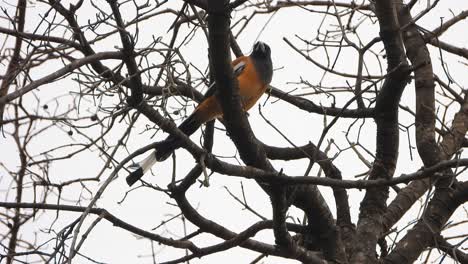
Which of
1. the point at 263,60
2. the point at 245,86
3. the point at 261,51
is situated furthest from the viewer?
the point at 261,51

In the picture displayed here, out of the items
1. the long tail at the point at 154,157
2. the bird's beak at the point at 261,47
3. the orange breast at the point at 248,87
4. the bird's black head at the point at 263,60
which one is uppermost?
the bird's beak at the point at 261,47

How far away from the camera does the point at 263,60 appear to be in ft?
18.4

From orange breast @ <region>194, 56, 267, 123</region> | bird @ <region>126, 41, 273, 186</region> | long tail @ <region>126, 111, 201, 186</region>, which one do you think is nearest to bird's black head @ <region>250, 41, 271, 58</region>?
bird @ <region>126, 41, 273, 186</region>

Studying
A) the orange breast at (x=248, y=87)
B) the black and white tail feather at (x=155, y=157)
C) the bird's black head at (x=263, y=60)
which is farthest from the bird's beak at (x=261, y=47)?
the black and white tail feather at (x=155, y=157)

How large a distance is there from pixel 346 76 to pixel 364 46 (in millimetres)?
652

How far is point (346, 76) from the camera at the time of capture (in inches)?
197

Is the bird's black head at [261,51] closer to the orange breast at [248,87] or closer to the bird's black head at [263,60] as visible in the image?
the bird's black head at [263,60]

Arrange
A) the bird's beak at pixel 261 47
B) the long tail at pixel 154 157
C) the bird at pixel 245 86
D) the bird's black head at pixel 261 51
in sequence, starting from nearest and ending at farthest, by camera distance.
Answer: the long tail at pixel 154 157
the bird at pixel 245 86
the bird's black head at pixel 261 51
the bird's beak at pixel 261 47

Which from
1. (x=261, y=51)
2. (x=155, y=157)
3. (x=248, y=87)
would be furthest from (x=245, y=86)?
(x=155, y=157)

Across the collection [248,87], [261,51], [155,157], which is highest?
[261,51]

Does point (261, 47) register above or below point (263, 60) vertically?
above

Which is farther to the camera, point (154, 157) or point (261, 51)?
point (261, 51)

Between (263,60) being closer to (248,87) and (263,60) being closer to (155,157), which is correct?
(248,87)

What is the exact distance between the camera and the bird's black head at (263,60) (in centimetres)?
544
